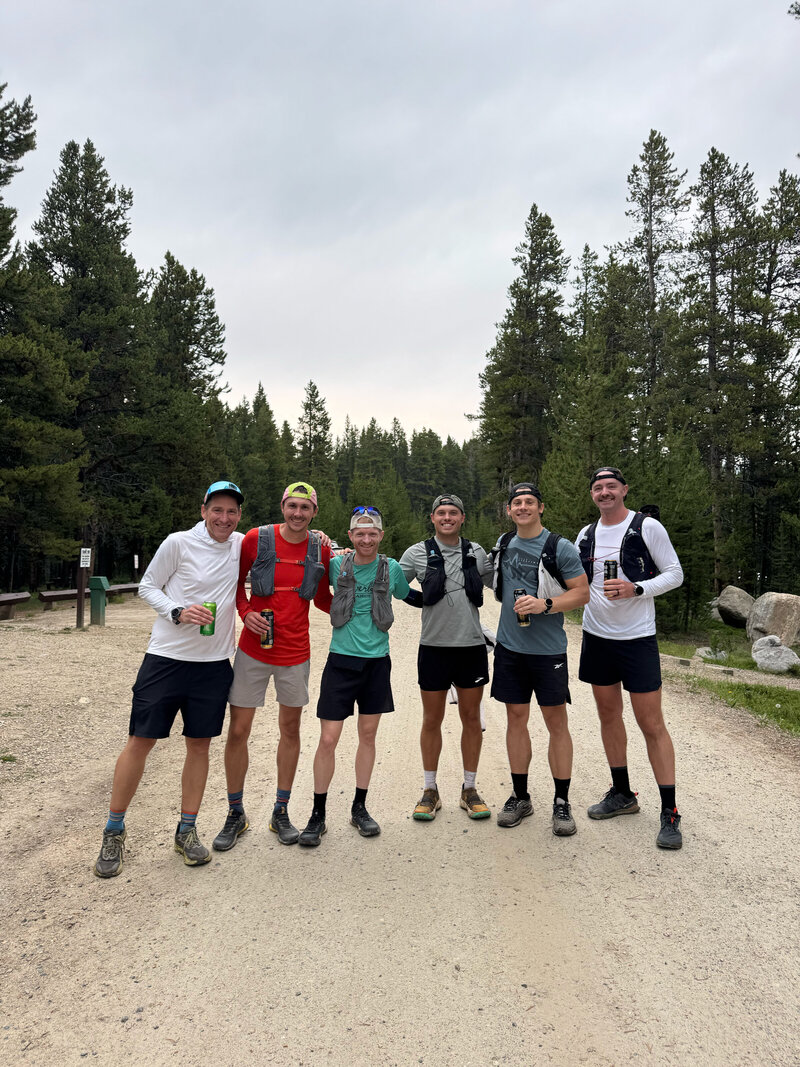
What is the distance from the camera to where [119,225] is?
2931 cm

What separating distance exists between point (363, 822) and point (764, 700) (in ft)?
23.2

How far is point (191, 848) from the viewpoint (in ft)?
12.3

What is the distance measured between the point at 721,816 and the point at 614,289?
36.2m

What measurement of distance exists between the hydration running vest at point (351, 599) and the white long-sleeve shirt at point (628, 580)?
1380mm

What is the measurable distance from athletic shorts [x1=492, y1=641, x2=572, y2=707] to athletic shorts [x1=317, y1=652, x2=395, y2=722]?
0.79m

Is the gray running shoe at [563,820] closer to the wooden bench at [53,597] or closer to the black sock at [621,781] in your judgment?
the black sock at [621,781]

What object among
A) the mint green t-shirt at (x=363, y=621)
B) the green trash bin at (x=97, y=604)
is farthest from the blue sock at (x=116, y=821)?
the green trash bin at (x=97, y=604)

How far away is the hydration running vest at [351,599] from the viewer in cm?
427

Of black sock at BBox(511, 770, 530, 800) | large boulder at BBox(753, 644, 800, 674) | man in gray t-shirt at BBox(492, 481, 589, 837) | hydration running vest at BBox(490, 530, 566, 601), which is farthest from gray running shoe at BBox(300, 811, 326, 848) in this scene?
large boulder at BBox(753, 644, 800, 674)

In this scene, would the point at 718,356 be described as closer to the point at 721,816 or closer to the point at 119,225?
the point at 119,225

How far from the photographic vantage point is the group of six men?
3867 millimetres

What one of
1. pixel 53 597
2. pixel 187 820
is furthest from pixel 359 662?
pixel 53 597

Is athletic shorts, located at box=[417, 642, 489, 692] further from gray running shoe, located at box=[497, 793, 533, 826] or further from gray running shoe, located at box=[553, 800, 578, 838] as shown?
gray running shoe, located at box=[553, 800, 578, 838]

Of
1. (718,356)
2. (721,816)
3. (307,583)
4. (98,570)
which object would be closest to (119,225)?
(98,570)
